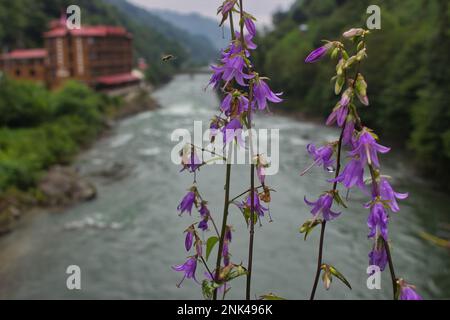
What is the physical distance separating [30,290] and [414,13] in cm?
2611

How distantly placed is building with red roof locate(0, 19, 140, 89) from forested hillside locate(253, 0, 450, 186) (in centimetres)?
1055

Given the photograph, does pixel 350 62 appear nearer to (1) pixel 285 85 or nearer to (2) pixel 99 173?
(2) pixel 99 173

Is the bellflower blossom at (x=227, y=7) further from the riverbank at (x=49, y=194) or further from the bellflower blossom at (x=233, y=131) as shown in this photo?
the riverbank at (x=49, y=194)

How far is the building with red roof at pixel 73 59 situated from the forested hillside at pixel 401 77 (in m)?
10.6

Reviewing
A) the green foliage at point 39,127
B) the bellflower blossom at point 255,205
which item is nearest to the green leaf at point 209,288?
the bellflower blossom at point 255,205

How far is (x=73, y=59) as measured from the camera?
31.3 meters

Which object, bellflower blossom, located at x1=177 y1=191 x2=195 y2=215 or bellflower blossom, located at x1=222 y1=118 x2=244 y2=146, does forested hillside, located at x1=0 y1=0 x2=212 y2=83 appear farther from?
bellflower blossom, located at x1=222 y1=118 x2=244 y2=146

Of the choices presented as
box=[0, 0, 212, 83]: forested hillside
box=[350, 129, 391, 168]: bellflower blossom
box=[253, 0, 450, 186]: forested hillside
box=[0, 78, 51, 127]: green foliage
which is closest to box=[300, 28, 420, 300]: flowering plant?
box=[350, 129, 391, 168]: bellflower blossom

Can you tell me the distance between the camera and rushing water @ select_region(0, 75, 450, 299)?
30.8 ft

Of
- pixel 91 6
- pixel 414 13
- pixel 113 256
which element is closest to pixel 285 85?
pixel 414 13

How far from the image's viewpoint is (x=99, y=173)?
1703 cm

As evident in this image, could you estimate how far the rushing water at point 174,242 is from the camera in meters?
9.38

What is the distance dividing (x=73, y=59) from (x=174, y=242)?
76.0 ft

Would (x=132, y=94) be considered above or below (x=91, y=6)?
below
